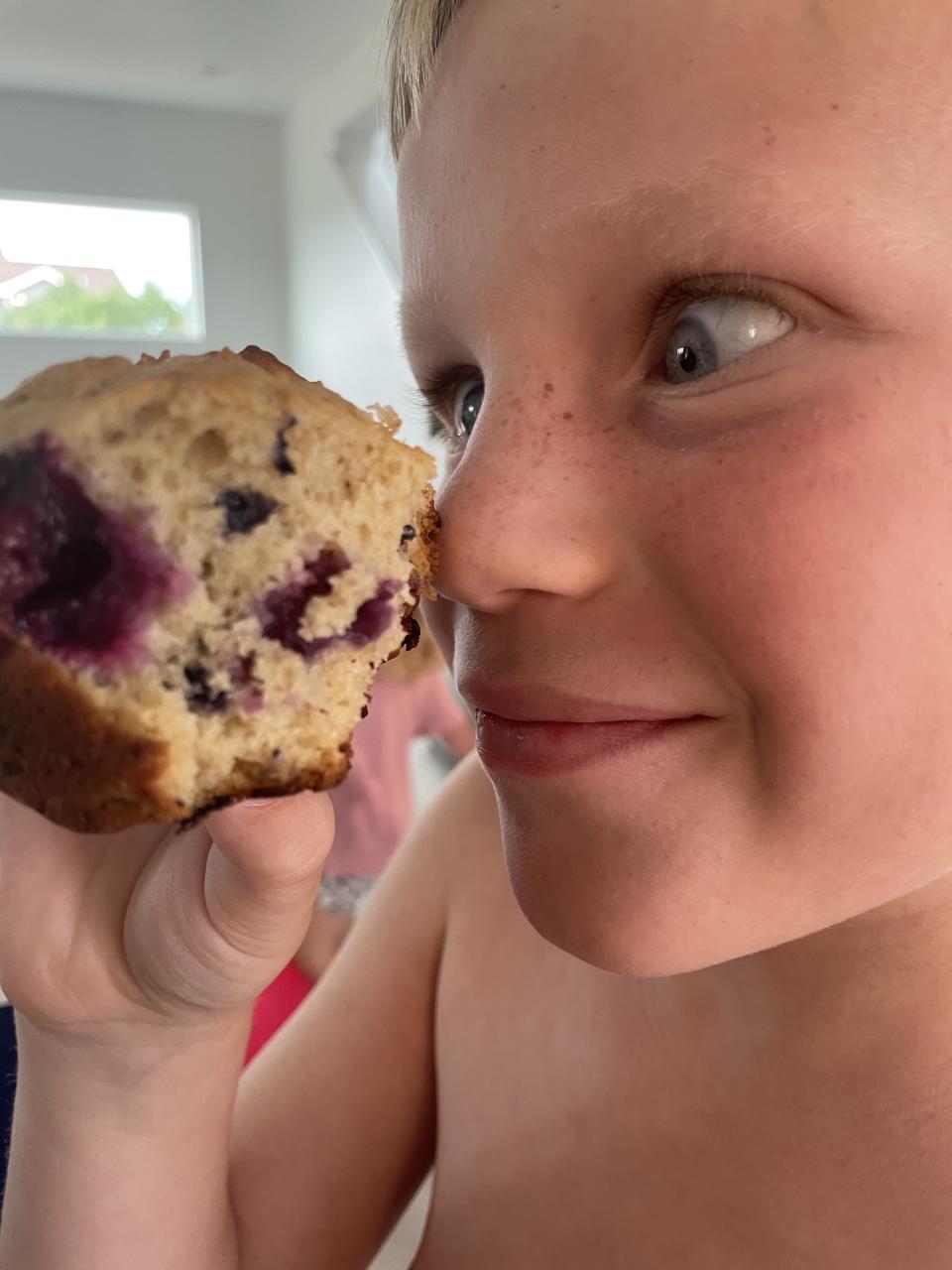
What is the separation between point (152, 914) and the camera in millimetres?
689

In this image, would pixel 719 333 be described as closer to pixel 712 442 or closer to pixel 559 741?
pixel 712 442

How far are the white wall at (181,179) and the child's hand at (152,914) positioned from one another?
588cm

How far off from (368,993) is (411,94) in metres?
0.82

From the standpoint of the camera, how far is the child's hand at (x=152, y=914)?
62 cm

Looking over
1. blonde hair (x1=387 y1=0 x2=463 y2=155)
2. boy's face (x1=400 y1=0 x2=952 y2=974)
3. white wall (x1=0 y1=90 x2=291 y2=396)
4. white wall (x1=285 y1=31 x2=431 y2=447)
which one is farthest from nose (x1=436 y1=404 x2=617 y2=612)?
white wall (x1=0 y1=90 x2=291 y2=396)

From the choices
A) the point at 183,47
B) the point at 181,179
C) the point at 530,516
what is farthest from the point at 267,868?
the point at 181,179

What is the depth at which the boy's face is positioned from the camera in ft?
1.67

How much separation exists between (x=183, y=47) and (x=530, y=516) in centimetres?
575

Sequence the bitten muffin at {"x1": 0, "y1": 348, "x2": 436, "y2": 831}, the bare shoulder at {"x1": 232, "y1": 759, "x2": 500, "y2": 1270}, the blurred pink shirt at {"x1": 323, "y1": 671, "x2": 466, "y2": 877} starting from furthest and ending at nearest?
the blurred pink shirt at {"x1": 323, "y1": 671, "x2": 466, "y2": 877}
the bare shoulder at {"x1": 232, "y1": 759, "x2": 500, "y2": 1270}
the bitten muffin at {"x1": 0, "y1": 348, "x2": 436, "y2": 831}

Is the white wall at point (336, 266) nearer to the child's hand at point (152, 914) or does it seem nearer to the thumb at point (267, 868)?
the child's hand at point (152, 914)

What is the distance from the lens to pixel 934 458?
0.51 m

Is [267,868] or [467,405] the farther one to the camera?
[467,405]

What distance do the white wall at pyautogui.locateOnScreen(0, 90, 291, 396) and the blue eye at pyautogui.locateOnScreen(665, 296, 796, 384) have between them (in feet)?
19.9

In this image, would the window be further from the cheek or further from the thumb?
the cheek
